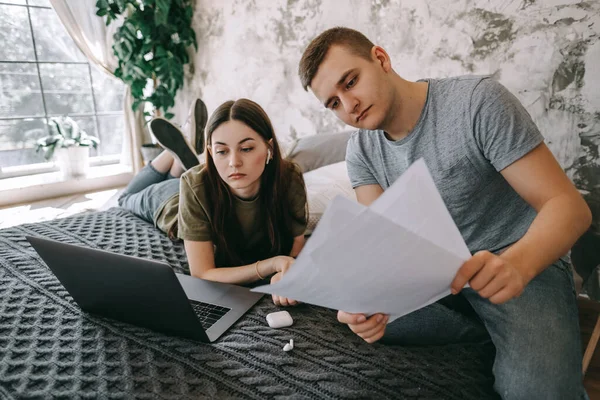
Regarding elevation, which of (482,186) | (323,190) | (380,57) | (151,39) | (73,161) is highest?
(151,39)

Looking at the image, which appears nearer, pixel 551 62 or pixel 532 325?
pixel 532 325

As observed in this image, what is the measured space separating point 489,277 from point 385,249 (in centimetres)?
20

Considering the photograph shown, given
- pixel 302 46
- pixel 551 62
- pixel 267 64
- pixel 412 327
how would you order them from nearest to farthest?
pixel 412 327 → pixel 551 62 → pixel 302 46 → pixel 267 64

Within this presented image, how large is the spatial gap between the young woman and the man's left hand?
0.57 m

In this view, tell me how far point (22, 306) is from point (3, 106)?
9.64 ft

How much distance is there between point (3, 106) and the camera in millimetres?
3189

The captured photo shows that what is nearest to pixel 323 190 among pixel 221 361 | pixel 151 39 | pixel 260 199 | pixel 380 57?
pixel 260 199

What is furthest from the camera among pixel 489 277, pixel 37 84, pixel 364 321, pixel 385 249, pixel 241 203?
pixel 37 84

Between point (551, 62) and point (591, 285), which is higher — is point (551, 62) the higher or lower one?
the higher one

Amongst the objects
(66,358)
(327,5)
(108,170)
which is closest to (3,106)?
(108,170)

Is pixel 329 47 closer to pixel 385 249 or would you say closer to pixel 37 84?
pixel 385 249

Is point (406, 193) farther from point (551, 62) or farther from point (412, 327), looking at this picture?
point (551, 62)

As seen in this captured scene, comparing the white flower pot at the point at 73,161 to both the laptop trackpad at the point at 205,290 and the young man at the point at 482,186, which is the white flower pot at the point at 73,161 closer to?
the laptop trackpad at the point at 205,290

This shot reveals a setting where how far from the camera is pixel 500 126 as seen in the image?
0.87 m
